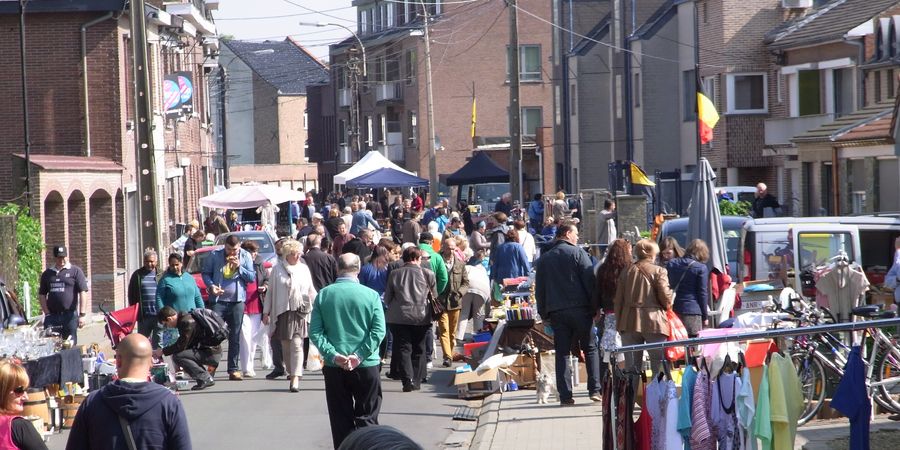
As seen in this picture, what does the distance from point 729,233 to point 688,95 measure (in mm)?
27977

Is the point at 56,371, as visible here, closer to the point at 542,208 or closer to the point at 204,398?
the point at 204,398

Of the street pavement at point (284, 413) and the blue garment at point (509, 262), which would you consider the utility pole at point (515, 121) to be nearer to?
the blue garment at point (509, 262)

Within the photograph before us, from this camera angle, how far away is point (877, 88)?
34.7 m

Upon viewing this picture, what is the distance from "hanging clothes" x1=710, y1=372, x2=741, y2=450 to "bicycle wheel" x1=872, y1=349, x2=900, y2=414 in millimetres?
4649

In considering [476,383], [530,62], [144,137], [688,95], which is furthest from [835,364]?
[530,62]

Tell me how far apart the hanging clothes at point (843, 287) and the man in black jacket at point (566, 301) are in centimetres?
283

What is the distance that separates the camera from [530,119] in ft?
218

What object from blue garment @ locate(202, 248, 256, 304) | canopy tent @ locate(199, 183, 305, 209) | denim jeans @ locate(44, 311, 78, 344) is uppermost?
canopy tent @ locate(199, 183, 305, 209)

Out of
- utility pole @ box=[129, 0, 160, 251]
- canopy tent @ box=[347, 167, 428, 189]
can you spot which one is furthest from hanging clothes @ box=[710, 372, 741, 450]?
canopy tent @ box=[347, 167, 428, 189]

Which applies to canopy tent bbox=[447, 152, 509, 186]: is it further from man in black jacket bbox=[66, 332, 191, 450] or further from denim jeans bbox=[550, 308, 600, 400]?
man in black jacket bbox=[66, 332, 191, 450]

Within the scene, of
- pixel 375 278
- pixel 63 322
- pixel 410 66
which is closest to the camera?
pixel 375 278

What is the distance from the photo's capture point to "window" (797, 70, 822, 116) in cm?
3969

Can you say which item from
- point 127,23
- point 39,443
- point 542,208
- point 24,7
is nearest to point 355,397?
point 39,443

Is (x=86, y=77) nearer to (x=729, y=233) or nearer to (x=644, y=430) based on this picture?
(x=729, y=233)
